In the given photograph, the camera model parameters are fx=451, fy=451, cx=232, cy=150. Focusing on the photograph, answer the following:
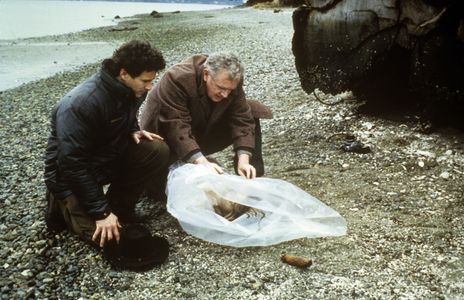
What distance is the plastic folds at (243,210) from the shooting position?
122 inches

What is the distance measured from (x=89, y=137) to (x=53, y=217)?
0.90 meters

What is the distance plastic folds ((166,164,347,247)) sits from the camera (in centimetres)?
311

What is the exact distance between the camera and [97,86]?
117 inches

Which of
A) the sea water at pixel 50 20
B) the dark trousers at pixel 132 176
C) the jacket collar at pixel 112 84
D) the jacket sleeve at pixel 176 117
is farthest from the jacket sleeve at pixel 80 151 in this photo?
the sea water at pixel 50 20

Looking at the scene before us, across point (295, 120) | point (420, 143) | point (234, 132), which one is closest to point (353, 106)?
point (295, 120)

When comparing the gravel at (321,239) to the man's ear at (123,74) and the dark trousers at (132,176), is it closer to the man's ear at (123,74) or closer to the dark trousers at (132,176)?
the dark trousers at (132,176)

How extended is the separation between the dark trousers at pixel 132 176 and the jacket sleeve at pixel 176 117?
0.14 meters

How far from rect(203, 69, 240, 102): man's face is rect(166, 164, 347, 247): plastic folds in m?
0.58

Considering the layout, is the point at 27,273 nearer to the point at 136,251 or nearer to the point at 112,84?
the point at 136,251

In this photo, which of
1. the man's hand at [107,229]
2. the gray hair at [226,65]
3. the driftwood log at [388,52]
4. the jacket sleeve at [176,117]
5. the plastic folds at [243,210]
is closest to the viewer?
the man's hand at [107,229]

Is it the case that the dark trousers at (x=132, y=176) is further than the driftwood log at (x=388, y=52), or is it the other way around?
the driftwood log at (x=388, y=52)

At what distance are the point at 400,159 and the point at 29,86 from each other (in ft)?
31.7

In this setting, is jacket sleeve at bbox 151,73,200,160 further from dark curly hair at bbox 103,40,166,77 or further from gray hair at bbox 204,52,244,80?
dark curly hair at bbox 103,40,166,77

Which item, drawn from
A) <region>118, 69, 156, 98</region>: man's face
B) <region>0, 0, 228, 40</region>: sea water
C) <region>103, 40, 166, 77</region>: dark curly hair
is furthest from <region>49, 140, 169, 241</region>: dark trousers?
<region>0, 0, 228, 40</region>: sea water
